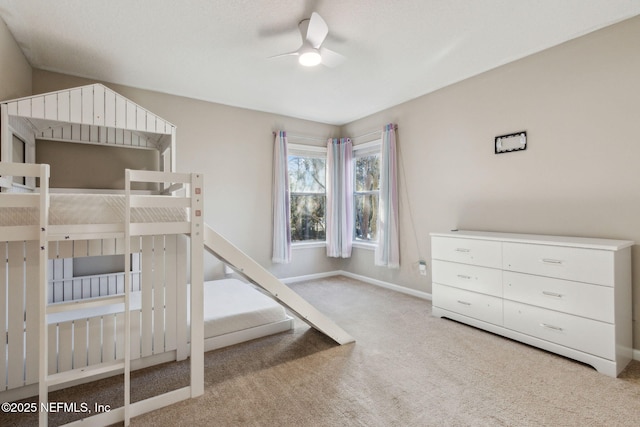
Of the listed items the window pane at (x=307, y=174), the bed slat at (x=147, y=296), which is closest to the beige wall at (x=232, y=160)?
the window pane at (x=307, y=174)

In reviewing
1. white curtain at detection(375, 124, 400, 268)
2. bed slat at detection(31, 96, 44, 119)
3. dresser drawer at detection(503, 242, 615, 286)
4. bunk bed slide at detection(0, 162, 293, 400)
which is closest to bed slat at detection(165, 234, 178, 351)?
bunk bed slide at detection(0, 162, 293, 400)

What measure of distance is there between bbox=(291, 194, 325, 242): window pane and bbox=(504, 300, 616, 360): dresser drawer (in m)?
2.95

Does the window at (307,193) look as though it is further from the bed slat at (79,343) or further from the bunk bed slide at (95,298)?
the bed slat at (79,343)

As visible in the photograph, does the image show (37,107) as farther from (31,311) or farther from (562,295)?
(562,295)

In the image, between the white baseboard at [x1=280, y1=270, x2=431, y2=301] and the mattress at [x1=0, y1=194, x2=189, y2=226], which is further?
the white baseboard at [x1=280, y1=270, x2=431, y2=301]

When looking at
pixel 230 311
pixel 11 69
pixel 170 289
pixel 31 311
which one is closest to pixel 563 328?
pixel 230 311

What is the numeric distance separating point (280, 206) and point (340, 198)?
103 cm

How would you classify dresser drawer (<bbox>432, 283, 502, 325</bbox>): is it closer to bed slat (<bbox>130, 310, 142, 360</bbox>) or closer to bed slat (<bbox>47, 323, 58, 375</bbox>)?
bed slat (<bbox>130, 310, 142, 360</bbox>)

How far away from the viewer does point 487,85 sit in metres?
3.10

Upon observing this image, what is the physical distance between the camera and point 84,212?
1.62 m

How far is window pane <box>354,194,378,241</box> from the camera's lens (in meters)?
4.62

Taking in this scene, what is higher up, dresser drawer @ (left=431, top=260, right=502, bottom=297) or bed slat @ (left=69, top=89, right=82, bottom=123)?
bed slat @ (left=69, top=89, right=82, bottom=123)

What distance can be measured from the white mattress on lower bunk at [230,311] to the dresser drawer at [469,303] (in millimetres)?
1561

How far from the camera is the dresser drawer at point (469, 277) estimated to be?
2.62 m
